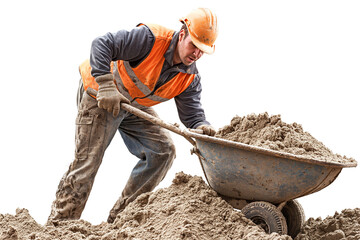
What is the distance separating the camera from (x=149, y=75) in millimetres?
4574

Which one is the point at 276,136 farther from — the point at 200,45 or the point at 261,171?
the point at 200,45

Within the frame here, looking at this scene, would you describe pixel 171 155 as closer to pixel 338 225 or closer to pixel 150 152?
pixel 150 152

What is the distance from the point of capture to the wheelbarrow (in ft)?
12.2

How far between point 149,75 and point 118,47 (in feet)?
1.19

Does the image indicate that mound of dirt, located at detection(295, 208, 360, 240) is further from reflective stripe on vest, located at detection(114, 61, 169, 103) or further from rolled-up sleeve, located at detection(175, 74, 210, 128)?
reflective stripe on vest, located at detection(114, 61, 169, 103)

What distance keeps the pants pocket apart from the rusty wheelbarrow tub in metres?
1.07

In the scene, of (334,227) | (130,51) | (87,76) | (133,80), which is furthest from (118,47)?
(334,227)

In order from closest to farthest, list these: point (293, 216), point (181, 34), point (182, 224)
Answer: point (182, 224) → point (293, 216) → point (181, 34)

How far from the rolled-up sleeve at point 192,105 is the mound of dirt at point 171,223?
84 centimetres

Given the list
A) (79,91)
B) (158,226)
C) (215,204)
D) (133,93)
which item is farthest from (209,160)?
(79,91)

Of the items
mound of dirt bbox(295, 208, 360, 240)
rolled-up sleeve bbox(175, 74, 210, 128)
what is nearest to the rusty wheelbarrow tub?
mound of dirt bbox(295, 208, 360, 240)

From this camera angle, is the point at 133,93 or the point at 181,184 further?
the point at 133,93

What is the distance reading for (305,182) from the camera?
12.4 ft

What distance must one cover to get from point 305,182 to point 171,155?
1.61m
